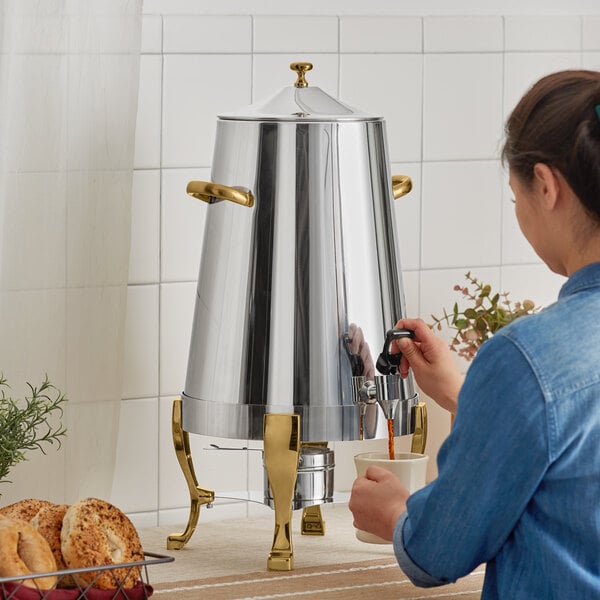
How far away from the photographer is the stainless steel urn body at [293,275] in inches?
50.9

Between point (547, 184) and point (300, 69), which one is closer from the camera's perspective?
point (547, 184)

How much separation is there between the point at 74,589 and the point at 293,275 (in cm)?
46

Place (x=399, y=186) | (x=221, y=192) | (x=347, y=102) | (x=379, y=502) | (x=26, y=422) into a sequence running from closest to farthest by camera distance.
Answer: (x=379, y=502)
(x=26, y=422)
(x=221, y=192)
(x=399, y=186)
(x=347, y=102)

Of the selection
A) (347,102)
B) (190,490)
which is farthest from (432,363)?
(347,102)

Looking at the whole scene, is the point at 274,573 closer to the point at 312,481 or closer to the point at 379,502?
the point at 312,481

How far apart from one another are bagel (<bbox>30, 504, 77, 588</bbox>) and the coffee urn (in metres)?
0.29

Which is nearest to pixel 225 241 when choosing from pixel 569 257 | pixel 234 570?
pixel 234 570

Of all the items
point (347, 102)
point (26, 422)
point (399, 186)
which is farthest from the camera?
point (347, 102)

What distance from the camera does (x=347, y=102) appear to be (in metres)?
1.66

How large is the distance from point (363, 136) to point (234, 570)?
1.74ft

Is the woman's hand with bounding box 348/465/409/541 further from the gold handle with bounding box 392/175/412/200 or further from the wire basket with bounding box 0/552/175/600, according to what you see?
the gold handle with bounding box 392/175/412/200

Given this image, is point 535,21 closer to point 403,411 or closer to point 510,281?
point 510,281

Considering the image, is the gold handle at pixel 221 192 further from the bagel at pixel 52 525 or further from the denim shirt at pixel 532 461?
the denim shirt at pixel 532 461

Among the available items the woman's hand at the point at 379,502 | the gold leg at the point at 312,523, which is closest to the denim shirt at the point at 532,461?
the woman's hand at the point at 379,502
